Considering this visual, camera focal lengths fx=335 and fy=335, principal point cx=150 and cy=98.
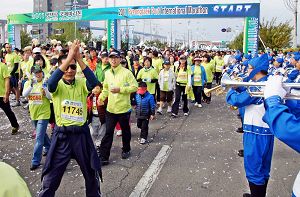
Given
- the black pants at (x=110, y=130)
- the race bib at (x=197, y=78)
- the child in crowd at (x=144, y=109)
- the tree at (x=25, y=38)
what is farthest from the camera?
the tree at (x=25, y=38)

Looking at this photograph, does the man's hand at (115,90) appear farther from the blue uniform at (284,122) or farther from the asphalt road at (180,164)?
the blue uniform at (284,122)

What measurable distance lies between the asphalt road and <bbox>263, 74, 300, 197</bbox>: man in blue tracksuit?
8.57ft

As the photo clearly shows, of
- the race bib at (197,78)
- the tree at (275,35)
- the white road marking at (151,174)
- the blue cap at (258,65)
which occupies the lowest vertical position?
the white road marking at (151,174)

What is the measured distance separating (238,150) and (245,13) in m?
17.0

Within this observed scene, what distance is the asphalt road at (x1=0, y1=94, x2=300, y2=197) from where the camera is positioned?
4602 millimetres

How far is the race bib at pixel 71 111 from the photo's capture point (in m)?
3.85

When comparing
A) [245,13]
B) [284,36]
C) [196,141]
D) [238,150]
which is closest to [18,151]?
[196,141]

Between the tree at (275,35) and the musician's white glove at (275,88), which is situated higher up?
the tree at (275,35)

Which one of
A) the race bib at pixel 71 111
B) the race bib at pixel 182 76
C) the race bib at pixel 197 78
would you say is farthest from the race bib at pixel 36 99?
the race bib at pixel 197 78

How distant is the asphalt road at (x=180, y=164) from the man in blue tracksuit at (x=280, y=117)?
8.57 ft

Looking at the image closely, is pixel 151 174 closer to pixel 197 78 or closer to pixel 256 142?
pixel 256 142

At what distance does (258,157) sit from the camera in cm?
352

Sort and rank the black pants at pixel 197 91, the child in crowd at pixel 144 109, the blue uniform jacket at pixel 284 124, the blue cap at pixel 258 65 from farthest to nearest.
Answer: the black pants at pixel 197 91
the child in crowd at pixel 144 109
the blue cap at pixel 258 65
the blue uniform jacket at pixel 284 124

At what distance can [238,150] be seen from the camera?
648 centimetres
